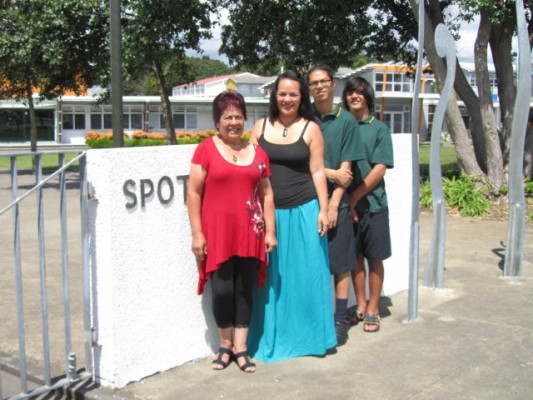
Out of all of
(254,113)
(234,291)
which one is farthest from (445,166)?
(254,113)

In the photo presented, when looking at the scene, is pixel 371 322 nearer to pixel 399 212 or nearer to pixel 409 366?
pixel 409 366

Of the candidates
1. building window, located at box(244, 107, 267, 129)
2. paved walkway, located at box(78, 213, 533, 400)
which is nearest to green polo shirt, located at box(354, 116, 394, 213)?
paved walkway, located at box(78, 213, 533, 400)

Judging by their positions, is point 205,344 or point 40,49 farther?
point 40,49

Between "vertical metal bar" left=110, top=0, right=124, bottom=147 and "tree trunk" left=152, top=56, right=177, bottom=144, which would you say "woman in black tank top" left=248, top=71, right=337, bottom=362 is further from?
"tree trunk" left=152, top=56, right=177, bottom=144

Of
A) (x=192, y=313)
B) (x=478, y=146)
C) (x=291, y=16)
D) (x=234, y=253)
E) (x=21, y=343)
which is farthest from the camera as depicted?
(x=291, y=16)

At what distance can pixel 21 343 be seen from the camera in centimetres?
366

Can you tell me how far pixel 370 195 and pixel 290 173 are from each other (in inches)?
35.1

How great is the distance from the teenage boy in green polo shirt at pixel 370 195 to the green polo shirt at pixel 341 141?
12.2 inches

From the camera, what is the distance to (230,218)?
3928mm

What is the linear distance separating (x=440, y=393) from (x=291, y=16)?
471 inches

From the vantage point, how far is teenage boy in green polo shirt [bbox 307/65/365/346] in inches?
175

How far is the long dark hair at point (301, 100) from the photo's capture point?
4.26 meters

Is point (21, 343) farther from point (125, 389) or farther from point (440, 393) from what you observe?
point (440, 393)

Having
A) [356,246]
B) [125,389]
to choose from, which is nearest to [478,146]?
[356,246]
